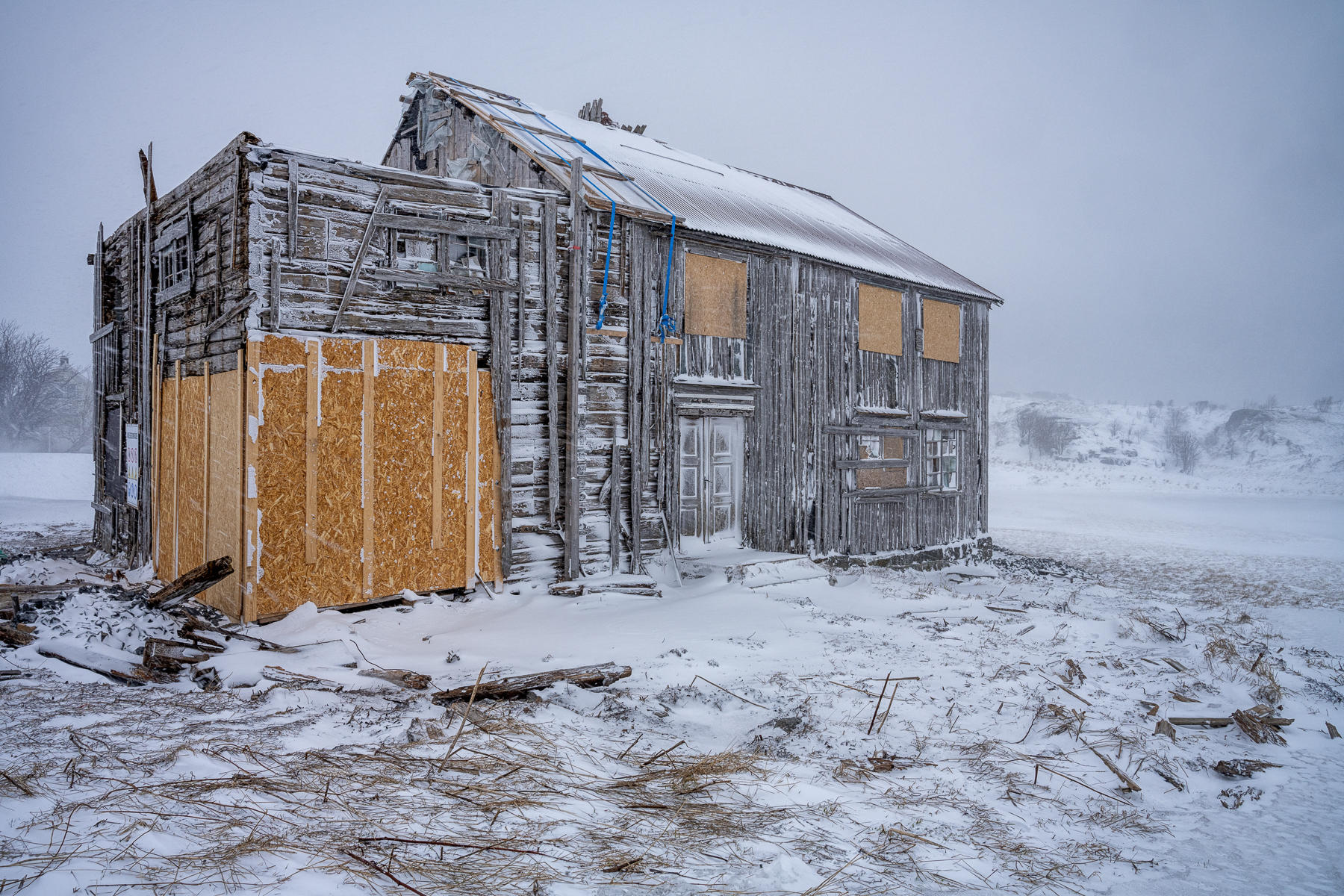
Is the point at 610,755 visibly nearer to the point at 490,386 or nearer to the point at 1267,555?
the point at 490,386

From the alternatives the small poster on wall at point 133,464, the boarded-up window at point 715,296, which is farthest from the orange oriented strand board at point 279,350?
the boarded-up window at point 715,296

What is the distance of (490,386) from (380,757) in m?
5.74

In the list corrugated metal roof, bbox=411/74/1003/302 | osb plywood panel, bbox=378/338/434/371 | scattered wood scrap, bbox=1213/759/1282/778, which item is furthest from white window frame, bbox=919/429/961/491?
scattered wood scrap, bbox=1213/759/1282/778

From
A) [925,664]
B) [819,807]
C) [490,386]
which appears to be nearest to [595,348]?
[490,386]

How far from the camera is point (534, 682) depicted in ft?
18.3

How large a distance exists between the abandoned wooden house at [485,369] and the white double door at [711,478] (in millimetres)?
45

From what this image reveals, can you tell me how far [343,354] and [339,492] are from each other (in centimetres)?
157

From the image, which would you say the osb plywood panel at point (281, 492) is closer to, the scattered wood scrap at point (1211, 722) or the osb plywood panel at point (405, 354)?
the osb plywood panel at point (405, 354)

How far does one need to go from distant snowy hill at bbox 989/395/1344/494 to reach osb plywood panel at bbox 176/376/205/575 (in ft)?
134

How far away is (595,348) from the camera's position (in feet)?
33.3

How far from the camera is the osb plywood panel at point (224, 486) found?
7.78 m

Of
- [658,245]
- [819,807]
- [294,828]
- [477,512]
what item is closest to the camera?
[294,828]

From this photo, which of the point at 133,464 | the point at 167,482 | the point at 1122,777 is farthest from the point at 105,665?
the point at 1122,777

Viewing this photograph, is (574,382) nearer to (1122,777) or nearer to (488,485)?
(488,485)
